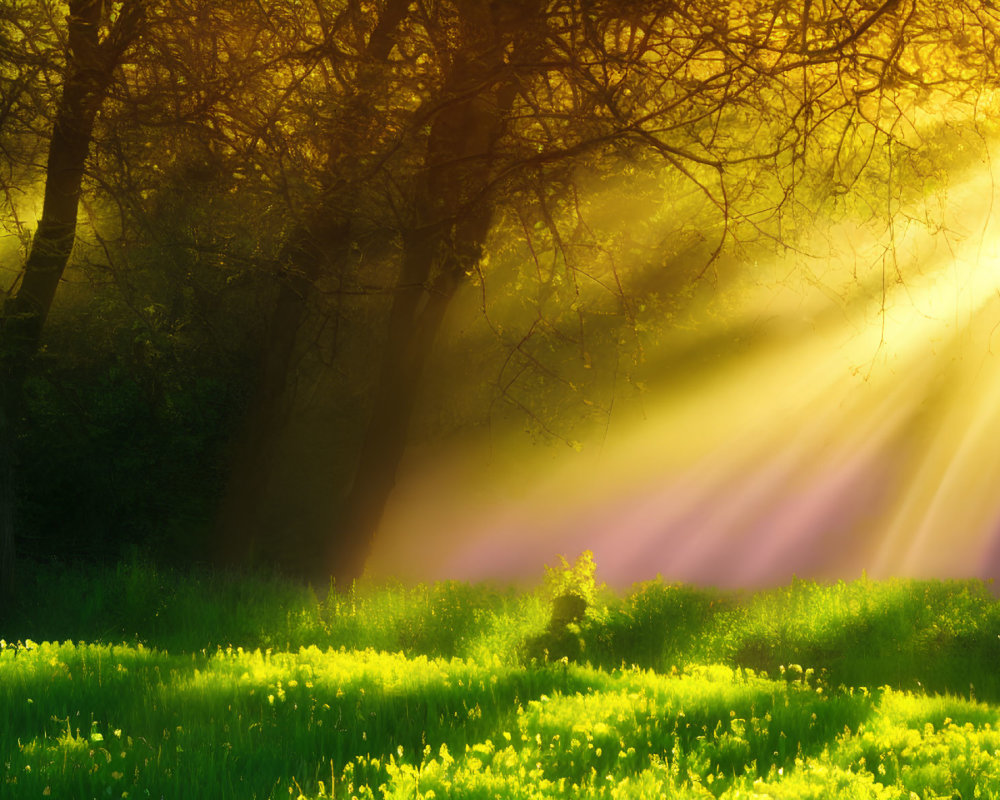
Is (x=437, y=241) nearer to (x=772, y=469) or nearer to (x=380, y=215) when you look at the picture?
(x=380, y=215)

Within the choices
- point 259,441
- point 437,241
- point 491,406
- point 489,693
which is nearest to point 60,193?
point 437,241

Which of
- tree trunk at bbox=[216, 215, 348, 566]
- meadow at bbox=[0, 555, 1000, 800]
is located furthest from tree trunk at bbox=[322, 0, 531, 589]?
meadow at bbox=[0, 555, 1000, 800]

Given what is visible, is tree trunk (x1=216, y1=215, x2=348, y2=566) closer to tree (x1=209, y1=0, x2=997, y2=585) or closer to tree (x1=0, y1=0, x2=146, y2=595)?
tree (x1=209, y1=0, x2=997, y2=585)

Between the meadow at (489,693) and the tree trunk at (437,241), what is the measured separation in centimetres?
183

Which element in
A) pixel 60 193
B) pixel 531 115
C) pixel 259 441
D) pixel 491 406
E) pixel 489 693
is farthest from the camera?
pixel 259 441

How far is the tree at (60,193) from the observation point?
8734mm

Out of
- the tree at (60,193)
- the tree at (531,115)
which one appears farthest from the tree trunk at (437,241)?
the tree at (60,193)

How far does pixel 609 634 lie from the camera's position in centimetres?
1027

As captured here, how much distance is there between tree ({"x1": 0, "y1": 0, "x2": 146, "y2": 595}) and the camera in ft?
28.7

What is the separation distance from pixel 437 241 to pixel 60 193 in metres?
3.78

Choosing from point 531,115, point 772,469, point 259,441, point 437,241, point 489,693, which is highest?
point 531,115

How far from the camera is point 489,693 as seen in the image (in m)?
6.43

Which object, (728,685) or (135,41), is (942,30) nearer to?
(728,685)

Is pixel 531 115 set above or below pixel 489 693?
above
